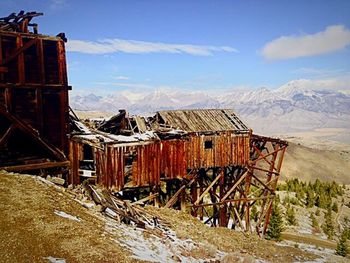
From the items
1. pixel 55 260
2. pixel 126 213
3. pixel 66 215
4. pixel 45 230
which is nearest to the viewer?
pixel 55 260

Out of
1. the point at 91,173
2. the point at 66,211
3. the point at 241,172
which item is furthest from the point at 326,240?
the point at 66,211

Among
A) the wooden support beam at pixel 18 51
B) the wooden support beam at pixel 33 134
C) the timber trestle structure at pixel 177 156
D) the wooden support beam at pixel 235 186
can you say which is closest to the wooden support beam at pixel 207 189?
the timber trestle structure at pixel 177 156

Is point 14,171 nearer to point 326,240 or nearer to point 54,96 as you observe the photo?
point 54,96

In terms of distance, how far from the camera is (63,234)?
1216 cm

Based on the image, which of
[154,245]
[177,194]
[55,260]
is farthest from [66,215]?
[177,194]

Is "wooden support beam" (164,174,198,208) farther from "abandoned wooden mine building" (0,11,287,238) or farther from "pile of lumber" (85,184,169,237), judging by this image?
"pile of lumber" (85,184,169,237)

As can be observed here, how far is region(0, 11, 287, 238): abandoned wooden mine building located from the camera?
59.3 feet

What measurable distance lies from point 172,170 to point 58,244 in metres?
11.3

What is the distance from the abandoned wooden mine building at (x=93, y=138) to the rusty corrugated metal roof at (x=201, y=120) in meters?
0.07

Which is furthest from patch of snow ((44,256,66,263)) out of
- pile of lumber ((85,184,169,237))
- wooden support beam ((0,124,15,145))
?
wooden support beam ((0,124,15,145))

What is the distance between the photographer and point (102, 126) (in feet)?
77.6

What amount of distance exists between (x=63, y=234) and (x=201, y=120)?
14.3 meters

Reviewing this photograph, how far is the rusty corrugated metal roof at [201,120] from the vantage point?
23.8 metres

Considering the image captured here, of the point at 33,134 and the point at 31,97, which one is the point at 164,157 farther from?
the point at 31,97
